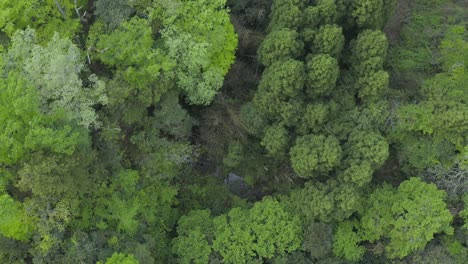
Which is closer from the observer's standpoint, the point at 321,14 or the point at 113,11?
the point at 113,11

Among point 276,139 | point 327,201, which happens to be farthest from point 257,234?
point 276,139

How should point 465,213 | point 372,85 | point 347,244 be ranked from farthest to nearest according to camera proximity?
point 372,85 < point 347,244 < point 465,213

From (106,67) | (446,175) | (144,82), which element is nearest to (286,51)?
(144,82)

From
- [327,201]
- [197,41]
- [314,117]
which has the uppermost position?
[197,41]

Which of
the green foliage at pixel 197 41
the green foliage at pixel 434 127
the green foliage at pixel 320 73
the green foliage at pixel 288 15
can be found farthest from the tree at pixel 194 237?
the green foliage at pixel 434 127

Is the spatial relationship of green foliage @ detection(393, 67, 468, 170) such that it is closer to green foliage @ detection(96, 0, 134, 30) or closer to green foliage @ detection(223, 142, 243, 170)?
green foliage @ detection(223, 142, 243, 170)

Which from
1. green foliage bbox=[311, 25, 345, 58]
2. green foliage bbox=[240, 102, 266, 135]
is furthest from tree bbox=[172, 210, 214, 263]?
green foliage bbox=[311, 25, 345, 58]

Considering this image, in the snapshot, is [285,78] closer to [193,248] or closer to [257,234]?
[257,234]
